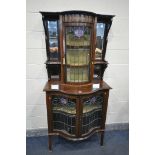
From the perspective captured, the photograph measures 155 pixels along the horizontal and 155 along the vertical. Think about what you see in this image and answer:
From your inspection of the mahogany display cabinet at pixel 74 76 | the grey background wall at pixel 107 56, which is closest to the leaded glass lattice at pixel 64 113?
the mahogany display cabinet at pixel 74 76

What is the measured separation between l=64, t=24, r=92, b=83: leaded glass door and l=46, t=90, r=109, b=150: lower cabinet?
0.70 ft

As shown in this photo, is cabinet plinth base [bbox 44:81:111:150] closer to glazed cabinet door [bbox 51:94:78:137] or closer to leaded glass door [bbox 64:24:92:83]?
glazed cabinet door [bbox 51:94:78:137]

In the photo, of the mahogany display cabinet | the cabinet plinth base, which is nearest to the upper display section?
the mahogany display cabinet

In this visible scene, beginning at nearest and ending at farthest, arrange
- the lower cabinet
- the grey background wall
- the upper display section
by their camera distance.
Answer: the upper display section < the lower cabinet < the grey background wall

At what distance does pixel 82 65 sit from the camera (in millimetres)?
2117

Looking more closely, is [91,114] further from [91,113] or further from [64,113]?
[64,113]

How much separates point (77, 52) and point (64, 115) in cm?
73

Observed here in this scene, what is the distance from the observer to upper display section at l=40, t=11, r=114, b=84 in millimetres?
2004

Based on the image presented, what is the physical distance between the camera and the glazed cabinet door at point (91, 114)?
2191 mm

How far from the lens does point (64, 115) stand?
86.3 inches
